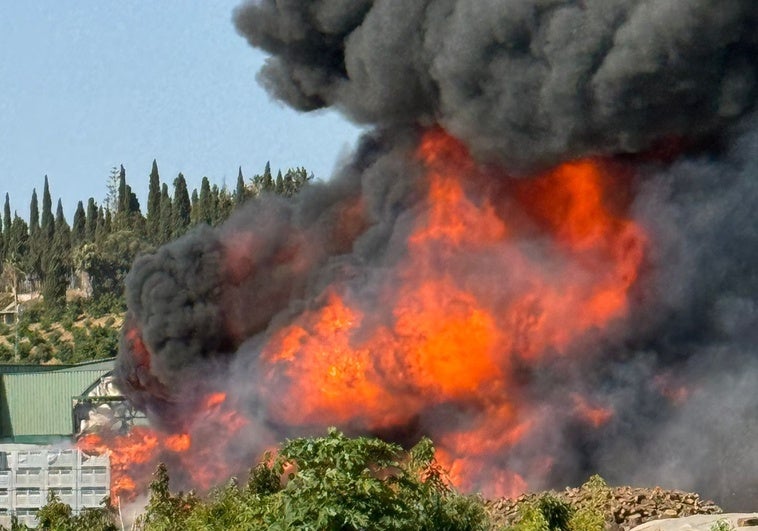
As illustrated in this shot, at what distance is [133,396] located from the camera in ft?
174

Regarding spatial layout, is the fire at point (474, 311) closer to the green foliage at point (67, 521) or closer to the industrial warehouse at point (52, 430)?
the industrial warehouse at point (52, 430)

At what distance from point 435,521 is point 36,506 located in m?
19.6

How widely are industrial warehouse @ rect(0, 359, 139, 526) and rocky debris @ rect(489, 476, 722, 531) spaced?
13.0 metres

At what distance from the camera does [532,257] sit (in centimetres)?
4306

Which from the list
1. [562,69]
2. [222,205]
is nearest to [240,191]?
[222,205]

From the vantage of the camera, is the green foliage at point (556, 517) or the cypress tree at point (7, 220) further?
the cypress tree at point (7, 220)

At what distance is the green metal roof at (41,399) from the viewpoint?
64875 millimetres

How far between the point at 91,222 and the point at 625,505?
96.5 metres

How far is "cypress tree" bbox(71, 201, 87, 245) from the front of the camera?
395ft

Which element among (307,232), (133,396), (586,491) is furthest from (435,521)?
(133,396)

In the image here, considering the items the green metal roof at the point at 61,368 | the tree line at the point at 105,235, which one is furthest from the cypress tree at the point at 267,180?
the green metal roof at the point at 61,368

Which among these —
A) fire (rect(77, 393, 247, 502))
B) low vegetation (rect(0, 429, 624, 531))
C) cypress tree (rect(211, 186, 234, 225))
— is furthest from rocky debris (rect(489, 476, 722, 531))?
cypress tree (rect(211, 186, 234, 225))

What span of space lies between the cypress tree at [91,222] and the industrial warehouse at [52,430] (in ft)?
161

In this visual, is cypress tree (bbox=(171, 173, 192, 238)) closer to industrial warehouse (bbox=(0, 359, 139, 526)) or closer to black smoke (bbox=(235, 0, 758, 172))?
industrial warehouse (bbox=(0, 359, 139, 526))
